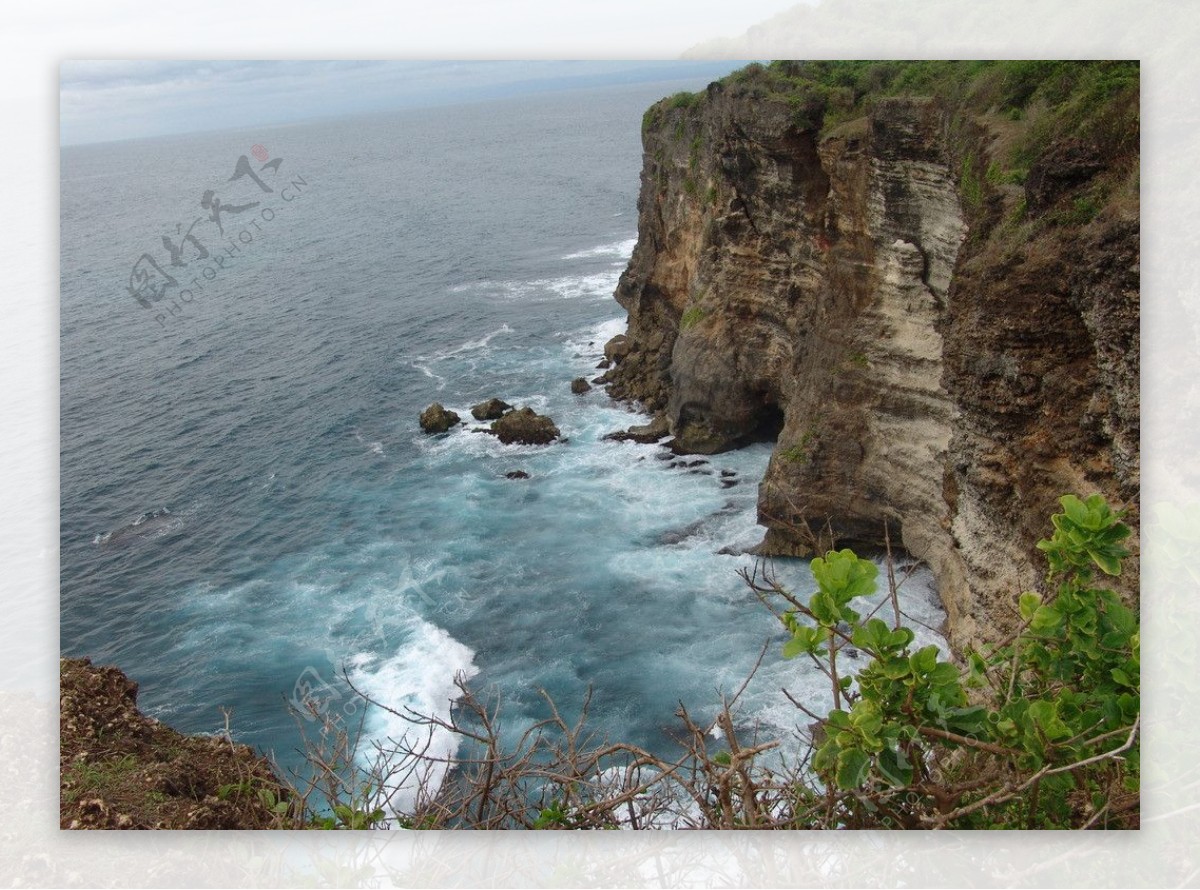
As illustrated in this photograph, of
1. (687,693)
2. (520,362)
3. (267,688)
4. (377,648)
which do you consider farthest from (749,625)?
(520,362)

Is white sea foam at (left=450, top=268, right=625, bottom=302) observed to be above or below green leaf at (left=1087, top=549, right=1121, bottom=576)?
below

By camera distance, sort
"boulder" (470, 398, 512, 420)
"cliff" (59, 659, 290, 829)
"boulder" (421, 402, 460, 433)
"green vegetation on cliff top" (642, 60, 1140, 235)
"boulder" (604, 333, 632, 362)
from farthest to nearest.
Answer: "boulder" (604, 333, 632, 362) → "boulder" (470, 398, 512, 420) → "boulder" (421, 402, 460, 433) → "green vegetation on cliff top" (642, 60, 1140, 235) → "cliff" (59, 659, 290, 829)

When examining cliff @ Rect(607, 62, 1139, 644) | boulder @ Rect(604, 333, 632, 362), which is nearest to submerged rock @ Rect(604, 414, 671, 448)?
cliff @ Rect(607, 62, 1139, 644)

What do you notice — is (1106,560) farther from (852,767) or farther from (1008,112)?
(1008,112)

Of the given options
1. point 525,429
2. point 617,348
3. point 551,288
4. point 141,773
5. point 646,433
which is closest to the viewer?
point 141,773

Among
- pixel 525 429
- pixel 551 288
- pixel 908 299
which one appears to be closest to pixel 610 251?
pixel 551 288

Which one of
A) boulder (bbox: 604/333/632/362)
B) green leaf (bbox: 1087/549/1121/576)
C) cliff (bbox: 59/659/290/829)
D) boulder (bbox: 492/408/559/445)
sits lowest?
boulder (bbox: 492/408/559/445)

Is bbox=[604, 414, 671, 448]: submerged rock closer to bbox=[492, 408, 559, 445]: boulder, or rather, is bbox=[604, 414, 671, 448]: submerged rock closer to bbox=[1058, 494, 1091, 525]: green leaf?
bbox=[492, 408, 559, 445]: boulder
